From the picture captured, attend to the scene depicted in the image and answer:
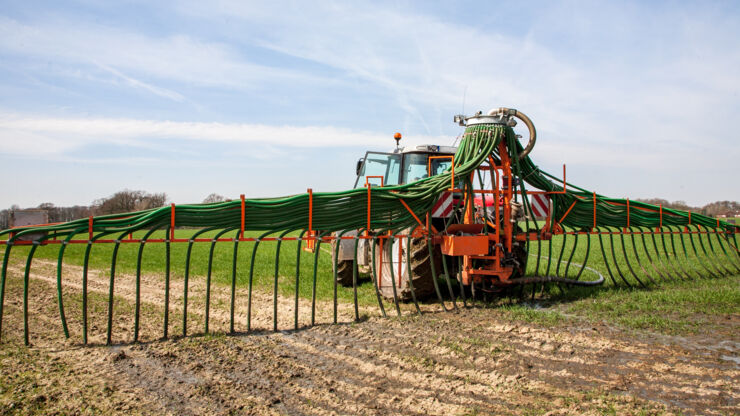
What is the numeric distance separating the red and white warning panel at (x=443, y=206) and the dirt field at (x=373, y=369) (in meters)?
1.30

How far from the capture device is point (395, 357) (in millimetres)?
4352

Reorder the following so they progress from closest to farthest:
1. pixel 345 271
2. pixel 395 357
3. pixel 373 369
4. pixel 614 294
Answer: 1. pixel 373 369
2. pixel 395 357
3. pixel 614 294
4. pixel 345 271

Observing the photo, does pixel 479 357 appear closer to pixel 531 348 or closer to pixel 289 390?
pixel 531 348

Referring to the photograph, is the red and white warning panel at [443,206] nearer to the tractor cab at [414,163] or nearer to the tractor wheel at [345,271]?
the tractor cab at [414,163]

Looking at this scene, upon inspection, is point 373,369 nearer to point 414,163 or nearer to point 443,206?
point 443,206

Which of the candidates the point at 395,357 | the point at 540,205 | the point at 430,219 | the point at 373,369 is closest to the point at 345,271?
the point at 430,219

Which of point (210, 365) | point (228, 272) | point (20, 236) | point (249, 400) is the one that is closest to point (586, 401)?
point (249, 400)

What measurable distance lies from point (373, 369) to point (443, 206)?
110 inches

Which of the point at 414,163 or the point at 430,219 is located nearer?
the point at 430,219

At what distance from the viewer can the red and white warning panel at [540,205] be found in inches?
263

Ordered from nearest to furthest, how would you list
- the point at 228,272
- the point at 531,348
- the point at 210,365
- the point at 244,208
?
the point at 210,365 → the point at 531,348 → the point at 244,208 → the point at 228,272

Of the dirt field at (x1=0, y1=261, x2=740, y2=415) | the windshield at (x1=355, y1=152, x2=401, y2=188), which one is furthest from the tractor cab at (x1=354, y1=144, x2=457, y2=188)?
the dirt field at (x1=0, y1=261, x2=740, y2=415)

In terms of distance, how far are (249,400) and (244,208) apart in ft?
7.49

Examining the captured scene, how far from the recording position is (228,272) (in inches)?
389
